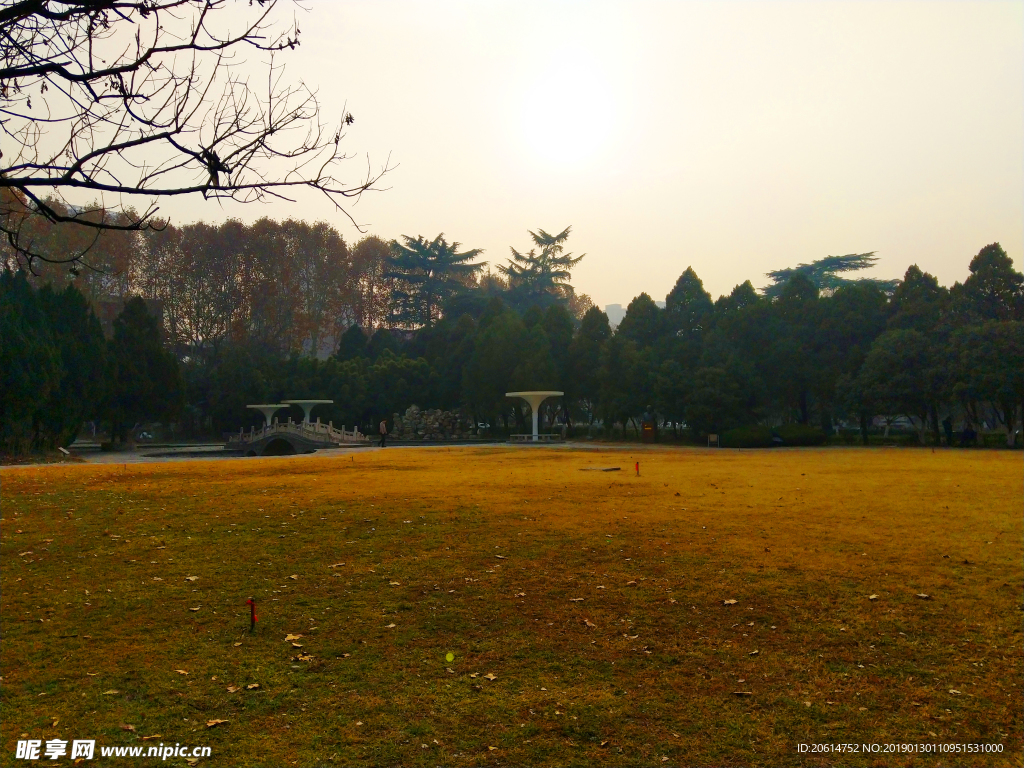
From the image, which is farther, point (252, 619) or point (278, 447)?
point (278, 447)

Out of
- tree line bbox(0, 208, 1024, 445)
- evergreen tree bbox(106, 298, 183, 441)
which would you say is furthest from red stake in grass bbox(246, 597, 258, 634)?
evergreen tree bbox(106, 298, 183, 441)

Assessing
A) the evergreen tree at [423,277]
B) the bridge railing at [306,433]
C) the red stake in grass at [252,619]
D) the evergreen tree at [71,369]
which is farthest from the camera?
the evergreen tree at [423,277]

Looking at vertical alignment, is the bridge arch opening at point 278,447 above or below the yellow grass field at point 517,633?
above

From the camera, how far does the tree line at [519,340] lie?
143 ft

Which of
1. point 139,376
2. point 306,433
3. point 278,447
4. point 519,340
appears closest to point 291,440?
point 306,433

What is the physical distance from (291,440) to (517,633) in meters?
46.7

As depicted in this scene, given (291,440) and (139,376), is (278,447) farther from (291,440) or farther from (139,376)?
(139,376)

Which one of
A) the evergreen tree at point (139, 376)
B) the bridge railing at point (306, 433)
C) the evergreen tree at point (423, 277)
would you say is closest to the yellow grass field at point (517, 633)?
the evergreen tree at point (139, 376)

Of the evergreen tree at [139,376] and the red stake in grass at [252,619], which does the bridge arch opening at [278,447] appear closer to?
the evergreen tree at [139,376]

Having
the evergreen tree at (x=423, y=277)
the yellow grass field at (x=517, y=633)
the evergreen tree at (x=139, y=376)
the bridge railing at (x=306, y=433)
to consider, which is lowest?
the yellow grass field at (x=517, y=633)

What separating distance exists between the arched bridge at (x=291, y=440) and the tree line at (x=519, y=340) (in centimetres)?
506

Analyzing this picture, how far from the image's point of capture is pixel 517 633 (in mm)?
8117

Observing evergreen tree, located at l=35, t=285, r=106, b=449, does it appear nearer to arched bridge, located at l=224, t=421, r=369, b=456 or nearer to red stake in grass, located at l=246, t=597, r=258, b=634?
arched bridge, located at l=224, t=421, r=369, b=456

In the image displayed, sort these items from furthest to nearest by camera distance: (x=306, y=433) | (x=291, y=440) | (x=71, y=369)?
1. (x=291, y=440)
2. (x=306, y=433)
3. (x=71, y=369)
